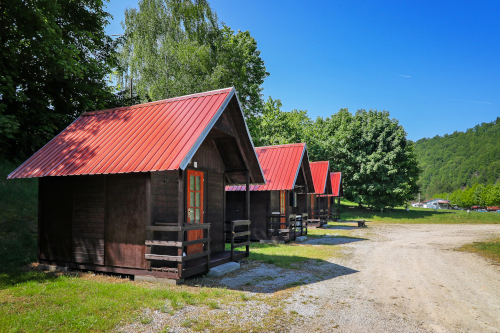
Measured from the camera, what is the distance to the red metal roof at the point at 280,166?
1794 cm

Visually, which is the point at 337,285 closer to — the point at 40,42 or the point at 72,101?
the point at 40,42

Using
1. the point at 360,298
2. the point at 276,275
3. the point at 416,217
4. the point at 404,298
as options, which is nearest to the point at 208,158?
the point at 276,275

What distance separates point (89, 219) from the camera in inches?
385

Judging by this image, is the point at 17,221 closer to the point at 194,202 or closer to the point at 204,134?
the point at 194,202

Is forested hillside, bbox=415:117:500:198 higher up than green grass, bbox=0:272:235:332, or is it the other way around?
forested hillside, bbox=415:117:500:198

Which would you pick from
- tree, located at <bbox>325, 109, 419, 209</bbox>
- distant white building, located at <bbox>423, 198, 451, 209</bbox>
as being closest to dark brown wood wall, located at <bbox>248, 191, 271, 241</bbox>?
tree, located at <bbox>325, 109, 419, 209</bbox>

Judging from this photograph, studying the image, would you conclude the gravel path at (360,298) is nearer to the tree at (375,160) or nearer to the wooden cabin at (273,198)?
the wooden cabin at (273,198)

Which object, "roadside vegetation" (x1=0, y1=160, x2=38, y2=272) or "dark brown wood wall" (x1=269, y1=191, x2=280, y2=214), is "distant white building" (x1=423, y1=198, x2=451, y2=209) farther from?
"roadside vegetation" (x1=0, y1=160, x2=38, y2=272)

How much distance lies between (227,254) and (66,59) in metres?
11.6

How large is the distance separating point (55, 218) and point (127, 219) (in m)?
2.92

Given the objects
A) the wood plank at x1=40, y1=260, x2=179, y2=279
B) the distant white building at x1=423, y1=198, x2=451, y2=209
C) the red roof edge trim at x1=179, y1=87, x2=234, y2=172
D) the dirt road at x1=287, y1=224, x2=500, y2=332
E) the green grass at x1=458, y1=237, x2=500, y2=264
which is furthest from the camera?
the distant white building at x1=423, y1=198, x2=451, y2=209

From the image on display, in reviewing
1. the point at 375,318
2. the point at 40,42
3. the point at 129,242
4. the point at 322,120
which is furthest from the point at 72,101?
the point at 322,120

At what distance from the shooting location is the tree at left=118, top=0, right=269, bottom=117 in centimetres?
2812

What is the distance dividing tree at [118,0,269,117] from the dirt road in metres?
20.3
